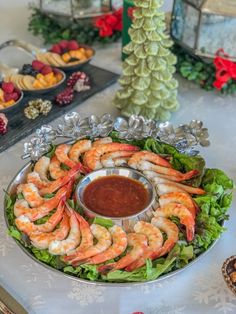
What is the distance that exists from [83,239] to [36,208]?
14 centimetres

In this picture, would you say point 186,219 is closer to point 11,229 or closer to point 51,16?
point 11,229

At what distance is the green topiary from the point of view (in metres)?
1.42

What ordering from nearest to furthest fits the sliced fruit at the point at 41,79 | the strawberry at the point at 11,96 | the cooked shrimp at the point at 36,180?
the cooked shrimp at the point at 36,180 < the strawberry at the point at 11,96 < the sliced fruit at the point at 41,79

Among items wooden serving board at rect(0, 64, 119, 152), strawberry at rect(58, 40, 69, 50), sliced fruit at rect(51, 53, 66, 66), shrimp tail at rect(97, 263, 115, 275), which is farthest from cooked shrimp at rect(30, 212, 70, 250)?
strawberry at rect(58, 40, 69, 50)

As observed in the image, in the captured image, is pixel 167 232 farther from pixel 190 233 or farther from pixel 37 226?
pixel 37 226

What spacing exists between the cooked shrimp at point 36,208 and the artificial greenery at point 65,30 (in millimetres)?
1050

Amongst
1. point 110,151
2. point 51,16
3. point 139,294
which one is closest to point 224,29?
point 110,151

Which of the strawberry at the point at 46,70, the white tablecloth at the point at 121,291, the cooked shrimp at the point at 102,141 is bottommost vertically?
the white tablecloth at the point at 121,291

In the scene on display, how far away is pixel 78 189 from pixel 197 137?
368 millimetres

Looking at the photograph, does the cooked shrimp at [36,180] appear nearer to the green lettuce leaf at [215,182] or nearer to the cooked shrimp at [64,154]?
the cooked shrimp at [64,154]

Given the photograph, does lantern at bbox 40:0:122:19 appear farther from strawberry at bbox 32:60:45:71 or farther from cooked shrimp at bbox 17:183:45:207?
cooked shrimp at bbox 17:183:45:207

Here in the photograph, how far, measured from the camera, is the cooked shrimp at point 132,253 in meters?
0.98

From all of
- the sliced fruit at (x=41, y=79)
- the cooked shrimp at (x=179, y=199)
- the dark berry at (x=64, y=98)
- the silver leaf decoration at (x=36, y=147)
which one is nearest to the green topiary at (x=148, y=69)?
the dark berry at (x=64, y=98)

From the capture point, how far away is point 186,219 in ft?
3.47
